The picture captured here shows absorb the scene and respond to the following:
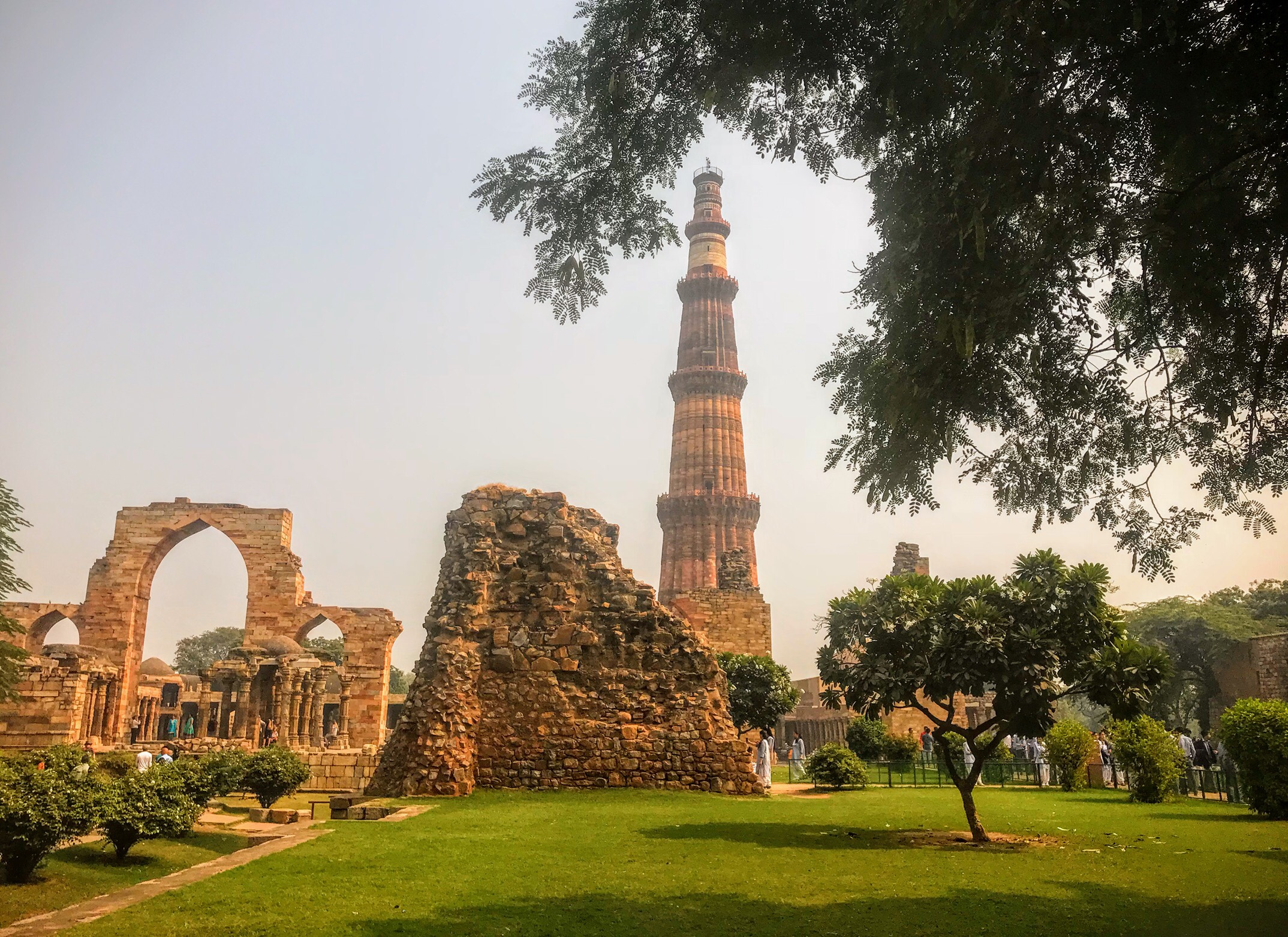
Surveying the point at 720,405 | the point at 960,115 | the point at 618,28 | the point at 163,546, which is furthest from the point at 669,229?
the point at 720,405

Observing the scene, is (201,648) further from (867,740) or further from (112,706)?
(867,740)

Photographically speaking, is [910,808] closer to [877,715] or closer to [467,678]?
[877,715]

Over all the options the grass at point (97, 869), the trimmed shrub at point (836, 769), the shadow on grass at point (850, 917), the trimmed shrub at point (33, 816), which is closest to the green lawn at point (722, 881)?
the shadow on grass at point (850, 917)

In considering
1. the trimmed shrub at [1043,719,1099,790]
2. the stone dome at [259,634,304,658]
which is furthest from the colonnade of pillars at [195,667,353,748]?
the trimmed shrub at [1043,719,1099,790]

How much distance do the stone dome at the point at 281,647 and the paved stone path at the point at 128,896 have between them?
709 inches

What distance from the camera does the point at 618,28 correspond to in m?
4.89

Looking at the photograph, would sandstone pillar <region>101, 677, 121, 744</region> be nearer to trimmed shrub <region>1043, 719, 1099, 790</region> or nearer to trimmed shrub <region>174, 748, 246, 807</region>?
trimmed shrub <region>174, 748, 246, 807</region>

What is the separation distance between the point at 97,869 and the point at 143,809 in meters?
0.53

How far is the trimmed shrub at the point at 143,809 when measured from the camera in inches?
299

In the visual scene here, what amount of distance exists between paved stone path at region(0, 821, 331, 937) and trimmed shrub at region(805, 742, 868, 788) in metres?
9.38

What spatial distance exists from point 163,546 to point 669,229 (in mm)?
27288

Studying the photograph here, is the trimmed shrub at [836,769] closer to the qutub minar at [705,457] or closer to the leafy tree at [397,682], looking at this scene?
the qutub minar at [705,457]

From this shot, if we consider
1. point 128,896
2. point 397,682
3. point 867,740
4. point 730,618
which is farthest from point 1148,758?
point 397,682

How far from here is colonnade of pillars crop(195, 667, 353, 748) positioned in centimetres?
2236
